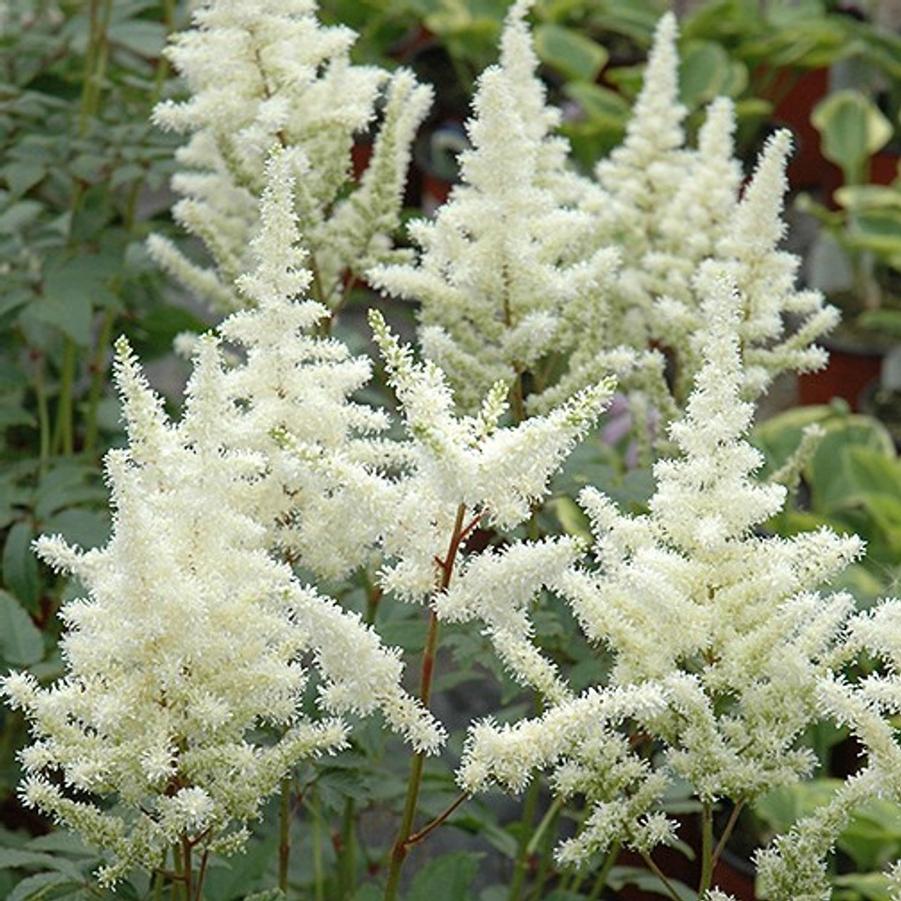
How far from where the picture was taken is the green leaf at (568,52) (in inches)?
166

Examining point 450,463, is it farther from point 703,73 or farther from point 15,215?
point 703,73

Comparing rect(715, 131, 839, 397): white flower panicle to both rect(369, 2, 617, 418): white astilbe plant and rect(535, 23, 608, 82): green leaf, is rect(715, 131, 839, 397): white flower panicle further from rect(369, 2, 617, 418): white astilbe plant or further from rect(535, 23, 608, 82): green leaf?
rect(535, 23, 608, 82): green leaf

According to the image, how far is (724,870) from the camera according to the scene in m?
2.31

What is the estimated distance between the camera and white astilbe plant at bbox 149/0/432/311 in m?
1.64

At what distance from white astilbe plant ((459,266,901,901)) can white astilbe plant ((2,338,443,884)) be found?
12 cm

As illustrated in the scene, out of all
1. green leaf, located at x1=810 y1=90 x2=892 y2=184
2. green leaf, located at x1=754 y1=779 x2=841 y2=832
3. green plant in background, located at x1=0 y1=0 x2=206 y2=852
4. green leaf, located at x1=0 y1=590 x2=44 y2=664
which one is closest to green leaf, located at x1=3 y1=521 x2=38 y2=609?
green plant in background, located at x1=0 y1=0 x2=206 y2=852

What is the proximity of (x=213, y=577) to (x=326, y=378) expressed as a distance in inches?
8.2

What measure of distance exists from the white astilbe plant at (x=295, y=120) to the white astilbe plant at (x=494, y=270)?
0.11 meters

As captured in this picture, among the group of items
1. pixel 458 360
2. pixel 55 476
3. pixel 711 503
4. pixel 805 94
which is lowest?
pixel 805 94

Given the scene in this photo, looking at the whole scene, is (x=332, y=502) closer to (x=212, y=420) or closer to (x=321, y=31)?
(x=212, y=420)

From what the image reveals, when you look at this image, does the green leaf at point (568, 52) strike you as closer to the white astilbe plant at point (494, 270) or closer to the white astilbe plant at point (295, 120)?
the white astilbe plant at point (295, 120)

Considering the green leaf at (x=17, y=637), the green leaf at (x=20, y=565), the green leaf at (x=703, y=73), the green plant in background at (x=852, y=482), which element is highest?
the green leaf at (x=17, y=637)

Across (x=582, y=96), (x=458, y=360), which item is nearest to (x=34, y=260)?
(x=458, y=360)

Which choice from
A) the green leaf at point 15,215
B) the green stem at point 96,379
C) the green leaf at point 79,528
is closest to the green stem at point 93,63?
the green leaf at point 15,215
